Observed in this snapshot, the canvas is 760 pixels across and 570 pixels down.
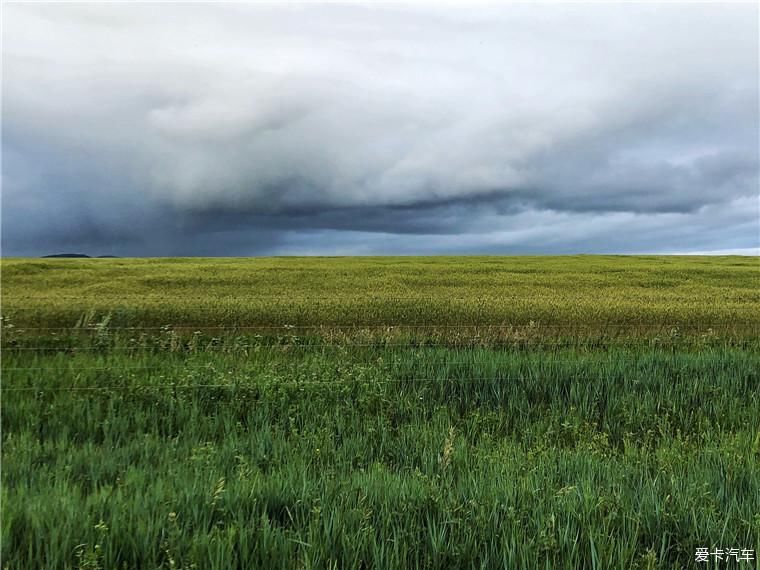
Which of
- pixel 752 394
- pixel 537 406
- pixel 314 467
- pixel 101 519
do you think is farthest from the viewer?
pixel 752 394

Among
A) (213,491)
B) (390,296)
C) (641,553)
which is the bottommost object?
(641,553)

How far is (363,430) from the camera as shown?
175 inches

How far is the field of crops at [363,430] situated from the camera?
8.76 feet

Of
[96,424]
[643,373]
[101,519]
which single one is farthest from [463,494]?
[643,373]

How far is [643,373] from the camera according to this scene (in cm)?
609

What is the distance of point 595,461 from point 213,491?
280 cm

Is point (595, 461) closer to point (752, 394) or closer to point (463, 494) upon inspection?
point (463, 494)

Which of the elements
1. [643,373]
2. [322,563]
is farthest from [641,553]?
[643,373]

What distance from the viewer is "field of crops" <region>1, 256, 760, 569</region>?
8.76 feet

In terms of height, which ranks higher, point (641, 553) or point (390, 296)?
point (390, 296)

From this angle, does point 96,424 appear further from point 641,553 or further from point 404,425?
point 641,553

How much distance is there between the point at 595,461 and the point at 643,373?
2.88 meters

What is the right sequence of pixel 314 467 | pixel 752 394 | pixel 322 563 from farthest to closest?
1. pixel 752 394
2. pixel 314 467
3. pixel 322 563

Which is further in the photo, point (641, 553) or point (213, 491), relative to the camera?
point (213, 491)
